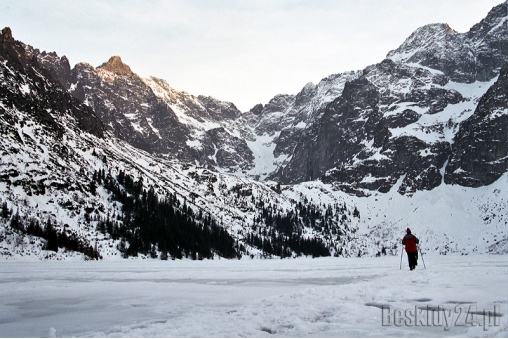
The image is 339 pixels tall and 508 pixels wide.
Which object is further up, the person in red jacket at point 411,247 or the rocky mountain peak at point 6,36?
the rocky mountain peak at point 6,36

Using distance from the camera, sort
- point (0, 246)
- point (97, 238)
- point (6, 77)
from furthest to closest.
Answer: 1. point (6, 77)
2. point (97, 238)
3. point (0, 246)

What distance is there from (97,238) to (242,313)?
9758 centimetres

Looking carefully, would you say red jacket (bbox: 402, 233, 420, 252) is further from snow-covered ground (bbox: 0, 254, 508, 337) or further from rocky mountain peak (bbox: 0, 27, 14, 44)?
rocky mountain peak (bbox: 0, 27, 14, 44)

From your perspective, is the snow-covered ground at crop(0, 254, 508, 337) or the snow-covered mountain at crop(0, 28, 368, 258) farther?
the snow-covered mountain at crop(0, 28, 368, 258)

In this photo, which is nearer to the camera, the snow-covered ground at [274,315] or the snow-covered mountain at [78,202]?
the snow-covered ground at [274,315]

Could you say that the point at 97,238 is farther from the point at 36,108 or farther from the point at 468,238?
the point at 468,238

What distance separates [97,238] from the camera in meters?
100

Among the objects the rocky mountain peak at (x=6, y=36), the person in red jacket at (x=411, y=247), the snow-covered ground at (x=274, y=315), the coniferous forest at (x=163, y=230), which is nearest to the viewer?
the snow-covered ground at (x=274, y=315)

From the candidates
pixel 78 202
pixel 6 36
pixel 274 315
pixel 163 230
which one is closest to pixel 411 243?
pixel 274 315

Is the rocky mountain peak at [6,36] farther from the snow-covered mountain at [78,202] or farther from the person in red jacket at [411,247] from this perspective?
the person in red jacket at [411,247]

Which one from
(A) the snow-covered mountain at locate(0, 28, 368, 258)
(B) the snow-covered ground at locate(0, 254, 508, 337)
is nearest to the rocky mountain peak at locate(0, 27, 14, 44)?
(A) the snow-covered mountain at locate(0, 28, 368, 258)

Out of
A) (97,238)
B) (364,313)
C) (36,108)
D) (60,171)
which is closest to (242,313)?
(364,313)

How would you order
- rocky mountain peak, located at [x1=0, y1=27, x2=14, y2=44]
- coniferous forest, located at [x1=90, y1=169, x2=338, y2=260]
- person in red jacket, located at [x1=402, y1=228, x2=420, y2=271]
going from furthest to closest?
rocky mountain peak, located at [x1=0, y1=27, x2=14, y2=44] → coniferous forest, located at [x1=90, y1=169, x2=338, y2=260] → person in red jacket, located at [x1=402, y1=228, x2=420, y2=271]

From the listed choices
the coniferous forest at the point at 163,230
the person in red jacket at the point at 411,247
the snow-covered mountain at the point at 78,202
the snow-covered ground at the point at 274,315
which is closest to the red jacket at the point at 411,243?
the person in red jacket at the point at 411,247
